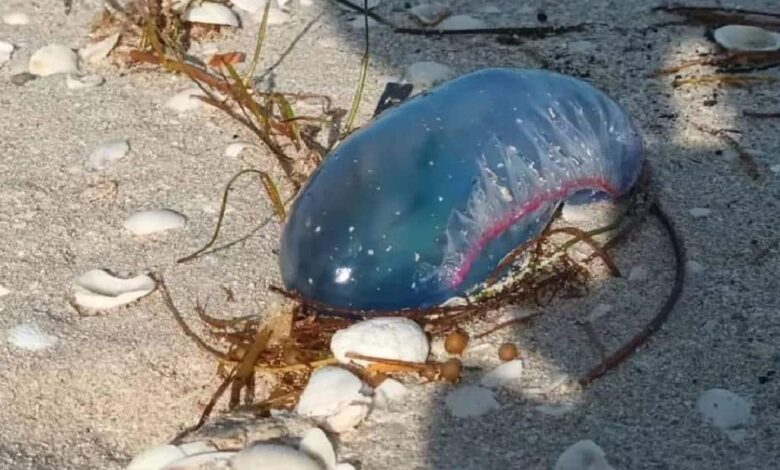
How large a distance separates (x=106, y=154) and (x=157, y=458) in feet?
2.58

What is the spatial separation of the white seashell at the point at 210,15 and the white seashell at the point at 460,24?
1.38 ft

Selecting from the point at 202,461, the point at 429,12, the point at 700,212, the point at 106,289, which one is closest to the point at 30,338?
the point at 106,289

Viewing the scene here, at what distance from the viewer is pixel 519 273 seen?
1.91 m

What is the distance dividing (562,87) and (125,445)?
0.83m

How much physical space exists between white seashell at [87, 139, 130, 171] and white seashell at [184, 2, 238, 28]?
0.43 meters

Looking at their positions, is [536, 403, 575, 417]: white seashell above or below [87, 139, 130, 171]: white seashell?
above

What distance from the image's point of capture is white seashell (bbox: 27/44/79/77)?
254 centimetres

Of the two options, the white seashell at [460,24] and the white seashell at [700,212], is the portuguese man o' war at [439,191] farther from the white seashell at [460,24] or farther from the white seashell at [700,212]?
the white seashell at [460,24]

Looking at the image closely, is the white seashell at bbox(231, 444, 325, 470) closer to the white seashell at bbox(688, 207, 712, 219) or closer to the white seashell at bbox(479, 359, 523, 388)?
the white seashell at bbox(479, 359, 523, 388)

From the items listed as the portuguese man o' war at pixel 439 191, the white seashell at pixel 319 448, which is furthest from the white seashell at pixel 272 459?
the portuguese man o' war at pixel 439 191

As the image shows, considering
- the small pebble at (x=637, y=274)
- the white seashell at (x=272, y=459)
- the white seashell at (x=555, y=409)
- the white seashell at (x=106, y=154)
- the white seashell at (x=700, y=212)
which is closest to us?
the white seashell at (x=272, y=459)

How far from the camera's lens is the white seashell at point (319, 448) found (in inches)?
63.7

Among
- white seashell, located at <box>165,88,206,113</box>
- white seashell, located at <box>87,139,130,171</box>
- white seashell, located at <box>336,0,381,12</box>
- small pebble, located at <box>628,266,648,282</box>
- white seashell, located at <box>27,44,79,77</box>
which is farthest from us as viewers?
white seashell, located at <box>336,0,381,12</box>

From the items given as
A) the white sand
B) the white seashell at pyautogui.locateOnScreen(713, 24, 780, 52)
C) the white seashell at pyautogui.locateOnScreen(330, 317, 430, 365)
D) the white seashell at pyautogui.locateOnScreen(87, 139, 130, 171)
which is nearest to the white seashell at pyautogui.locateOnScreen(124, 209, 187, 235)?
the white sand
